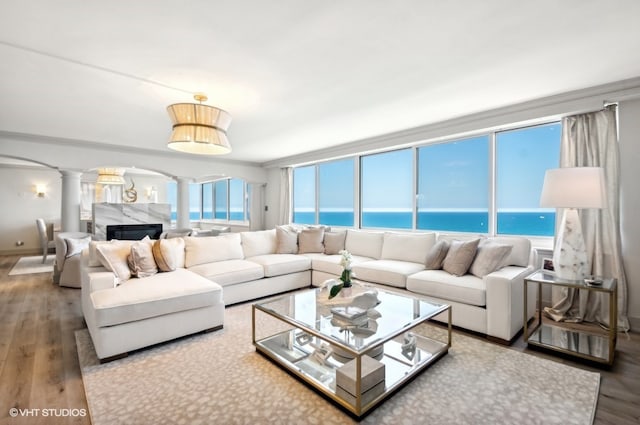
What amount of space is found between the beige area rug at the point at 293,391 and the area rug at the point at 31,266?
14.8 feet

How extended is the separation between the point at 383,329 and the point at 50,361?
260cm

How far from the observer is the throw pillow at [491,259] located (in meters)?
3.01

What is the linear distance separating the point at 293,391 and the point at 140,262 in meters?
2.14

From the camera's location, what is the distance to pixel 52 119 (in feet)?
13.0

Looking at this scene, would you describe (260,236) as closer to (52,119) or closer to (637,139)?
(52,119)

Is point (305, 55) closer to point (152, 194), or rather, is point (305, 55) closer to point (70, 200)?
point (70, 200)

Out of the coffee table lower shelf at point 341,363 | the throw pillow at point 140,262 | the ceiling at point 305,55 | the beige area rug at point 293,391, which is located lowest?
the beige area rug at point 293,391

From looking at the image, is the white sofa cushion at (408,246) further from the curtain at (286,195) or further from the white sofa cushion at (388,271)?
the curtain at (286,195)

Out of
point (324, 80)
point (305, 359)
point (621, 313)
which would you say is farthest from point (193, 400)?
point (621, 313)

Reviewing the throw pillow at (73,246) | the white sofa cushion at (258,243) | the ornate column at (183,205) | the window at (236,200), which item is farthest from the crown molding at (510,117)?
the throw pillow at (73,246)

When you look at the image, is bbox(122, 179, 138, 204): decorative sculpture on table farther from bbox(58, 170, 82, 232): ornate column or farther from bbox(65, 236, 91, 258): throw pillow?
bbox(65, 236, 91, 258): throw pillow

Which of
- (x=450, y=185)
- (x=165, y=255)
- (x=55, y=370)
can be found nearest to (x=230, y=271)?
(x=165, y=255)

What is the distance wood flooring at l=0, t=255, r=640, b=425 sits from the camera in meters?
1.75

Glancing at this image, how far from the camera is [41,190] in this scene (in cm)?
800
